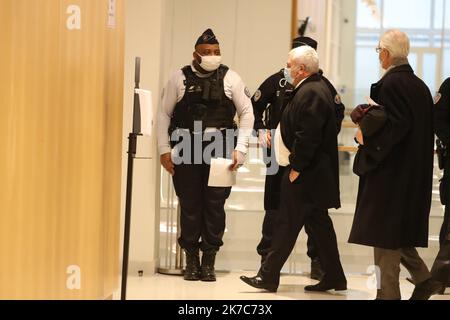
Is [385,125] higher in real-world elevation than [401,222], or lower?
higher

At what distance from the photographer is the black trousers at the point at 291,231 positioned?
5.50 m

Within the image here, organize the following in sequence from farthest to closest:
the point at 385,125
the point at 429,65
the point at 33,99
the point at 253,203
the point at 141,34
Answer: the point at 429,65
the point at 253,203
the point at 141,34
the point at 385,125
the point at 33,99

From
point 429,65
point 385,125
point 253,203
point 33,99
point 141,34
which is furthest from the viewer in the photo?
point 429,65

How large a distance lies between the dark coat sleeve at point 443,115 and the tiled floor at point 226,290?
1.08 m

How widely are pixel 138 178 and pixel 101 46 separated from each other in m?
2.11

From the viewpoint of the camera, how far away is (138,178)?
20.9ft

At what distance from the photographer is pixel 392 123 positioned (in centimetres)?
479

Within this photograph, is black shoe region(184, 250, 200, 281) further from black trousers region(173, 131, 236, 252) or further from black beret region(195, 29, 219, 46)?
black beret region(195, 29, 219, 46)

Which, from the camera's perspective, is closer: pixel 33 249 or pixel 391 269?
pixel 33 249

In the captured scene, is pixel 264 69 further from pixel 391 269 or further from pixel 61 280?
pixel 61 280

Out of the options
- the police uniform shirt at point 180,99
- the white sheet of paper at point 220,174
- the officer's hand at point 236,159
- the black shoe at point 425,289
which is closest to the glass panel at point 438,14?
the police uniform shirt at point 180,99

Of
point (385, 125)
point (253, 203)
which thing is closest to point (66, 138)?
point (385, 125)

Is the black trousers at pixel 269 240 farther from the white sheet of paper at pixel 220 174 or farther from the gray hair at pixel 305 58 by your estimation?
the gray hair at pixel 305 58

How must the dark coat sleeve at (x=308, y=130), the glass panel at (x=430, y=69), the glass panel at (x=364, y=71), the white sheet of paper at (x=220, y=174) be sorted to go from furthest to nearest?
the glass panel at (x=364, y=71), the glass panel at (x=430, y=69), the white sheet of paper at (x=220, y=174), the dark coat sleeve at (x=308, y=130)
